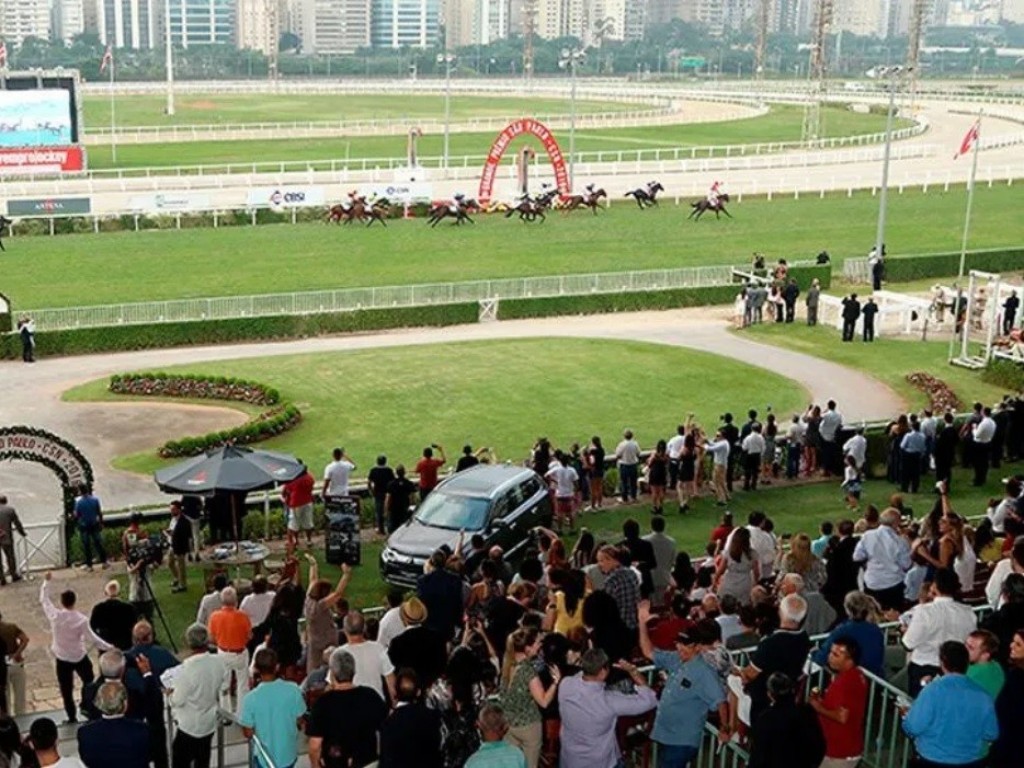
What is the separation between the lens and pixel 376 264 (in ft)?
138

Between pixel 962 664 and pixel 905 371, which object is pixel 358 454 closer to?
pixel 905 371

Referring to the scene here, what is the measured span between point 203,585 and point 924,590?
9.79 m

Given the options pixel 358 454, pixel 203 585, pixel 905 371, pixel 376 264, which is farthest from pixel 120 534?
pixel 376 264

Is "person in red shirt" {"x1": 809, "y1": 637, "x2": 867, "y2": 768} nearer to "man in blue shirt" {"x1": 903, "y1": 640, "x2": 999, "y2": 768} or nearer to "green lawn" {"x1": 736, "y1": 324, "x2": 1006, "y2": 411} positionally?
"man in blue shirt" {"x1": 903, "y1": 640, "x2": 999, "y2": 768}

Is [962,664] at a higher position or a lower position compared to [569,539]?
higher

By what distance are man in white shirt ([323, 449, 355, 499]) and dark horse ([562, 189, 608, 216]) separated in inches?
1375

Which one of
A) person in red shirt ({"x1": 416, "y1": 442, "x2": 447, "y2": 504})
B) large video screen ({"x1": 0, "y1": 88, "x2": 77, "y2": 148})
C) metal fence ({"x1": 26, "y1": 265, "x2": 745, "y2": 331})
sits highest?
large video screen ({"x1": 0, "y1": 88, "x2": 77, "y2": 148})

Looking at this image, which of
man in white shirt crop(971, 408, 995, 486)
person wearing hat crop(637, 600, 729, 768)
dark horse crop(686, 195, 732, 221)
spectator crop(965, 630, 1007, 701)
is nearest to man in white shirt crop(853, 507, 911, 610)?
spectator crop(965, 630, 1007, 701)

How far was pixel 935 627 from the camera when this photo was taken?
10281 millimetres

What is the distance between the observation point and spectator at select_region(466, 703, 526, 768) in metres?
8.14

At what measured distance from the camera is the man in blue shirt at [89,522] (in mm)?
18172

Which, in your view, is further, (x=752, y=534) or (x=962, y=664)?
(x=752, y=534)

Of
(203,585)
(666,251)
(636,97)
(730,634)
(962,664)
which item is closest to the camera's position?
(962,664)

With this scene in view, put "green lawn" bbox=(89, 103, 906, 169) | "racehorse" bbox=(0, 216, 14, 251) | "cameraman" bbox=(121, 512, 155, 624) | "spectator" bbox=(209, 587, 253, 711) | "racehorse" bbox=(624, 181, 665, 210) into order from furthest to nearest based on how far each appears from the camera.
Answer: "green lawn" bbox=(89, 103, 906, 169), "racehorse" bbox=(624, 181, 665, 210), "racehorse" bbox=(0, 216, 14, 251), "cameraman" bbox=(121, 512, 155, 624), "spectator" bbox=(209, 587, 253, 711)
